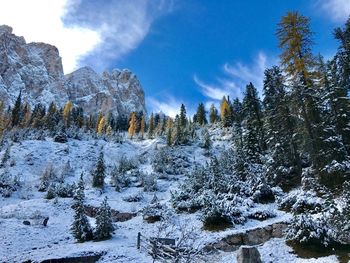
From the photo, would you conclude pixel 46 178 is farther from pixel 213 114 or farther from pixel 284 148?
pixel 213 114

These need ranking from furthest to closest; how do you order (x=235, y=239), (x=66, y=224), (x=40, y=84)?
(x=40, y=84), (x=66, y=224), (x=235, y=239)

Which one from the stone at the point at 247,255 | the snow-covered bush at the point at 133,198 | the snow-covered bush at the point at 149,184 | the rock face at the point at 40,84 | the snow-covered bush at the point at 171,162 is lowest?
the stone at the point at 247,255

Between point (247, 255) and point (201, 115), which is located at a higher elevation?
point (201, 115)

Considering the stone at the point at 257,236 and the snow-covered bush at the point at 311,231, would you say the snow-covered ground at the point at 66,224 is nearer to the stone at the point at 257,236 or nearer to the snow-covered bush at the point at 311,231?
the stone at the point at 257,236

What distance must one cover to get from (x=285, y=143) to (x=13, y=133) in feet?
177

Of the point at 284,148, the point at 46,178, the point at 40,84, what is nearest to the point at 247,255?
the point at 284,148

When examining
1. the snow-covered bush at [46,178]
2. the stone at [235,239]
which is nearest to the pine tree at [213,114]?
the snow-covered bush at [46,178]

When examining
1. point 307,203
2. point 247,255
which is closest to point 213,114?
point 307,203

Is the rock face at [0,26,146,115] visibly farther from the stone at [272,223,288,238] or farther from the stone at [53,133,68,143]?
the stone at [272,223,288,238]

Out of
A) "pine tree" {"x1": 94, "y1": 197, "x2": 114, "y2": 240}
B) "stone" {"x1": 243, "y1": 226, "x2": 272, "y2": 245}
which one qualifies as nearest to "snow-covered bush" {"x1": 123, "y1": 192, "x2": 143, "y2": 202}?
"pine tree" {"x1": 94, "y1": 197, "x2": 114, "y2": 240}

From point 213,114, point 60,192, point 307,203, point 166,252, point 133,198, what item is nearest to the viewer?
point 166,252

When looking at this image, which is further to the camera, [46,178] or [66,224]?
[46,178]

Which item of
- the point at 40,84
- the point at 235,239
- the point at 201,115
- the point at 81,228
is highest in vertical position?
the point at 40,84

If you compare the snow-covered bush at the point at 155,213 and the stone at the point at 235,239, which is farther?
the snow-covered bush at the point at 155,213
